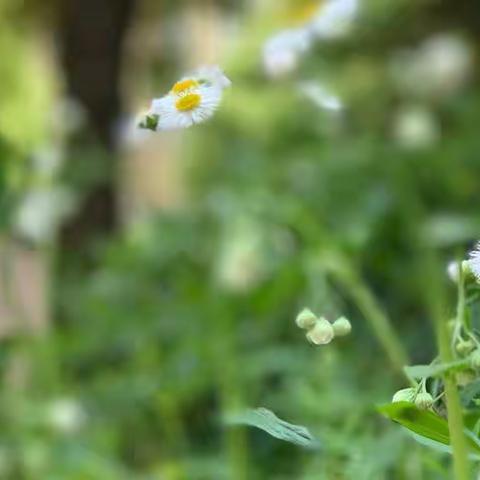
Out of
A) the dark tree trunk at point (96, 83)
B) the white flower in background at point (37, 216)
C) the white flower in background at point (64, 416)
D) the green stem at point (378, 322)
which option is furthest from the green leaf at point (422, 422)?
the dark tree trunk at point (96, 83)

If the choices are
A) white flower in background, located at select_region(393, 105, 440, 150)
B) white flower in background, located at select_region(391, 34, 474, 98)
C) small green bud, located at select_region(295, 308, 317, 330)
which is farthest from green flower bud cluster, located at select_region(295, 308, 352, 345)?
white flower in background, located at select_region(391, 34, 474, 98)

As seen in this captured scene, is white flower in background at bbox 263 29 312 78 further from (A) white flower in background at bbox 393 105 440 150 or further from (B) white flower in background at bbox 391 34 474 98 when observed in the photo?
(B) white flower in background at bbox 391 34 474 98

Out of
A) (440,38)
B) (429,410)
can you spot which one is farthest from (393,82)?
(429,410)

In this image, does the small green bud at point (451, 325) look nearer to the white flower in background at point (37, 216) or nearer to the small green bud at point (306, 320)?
the small green bud at point (306, 320)

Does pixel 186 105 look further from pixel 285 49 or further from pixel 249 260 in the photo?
pixel 249 260

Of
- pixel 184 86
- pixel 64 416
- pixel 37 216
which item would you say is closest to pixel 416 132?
pixel 37 216
